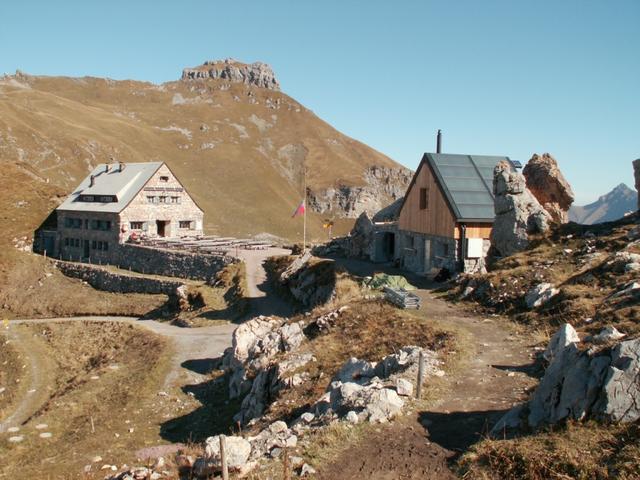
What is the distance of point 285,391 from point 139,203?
2050 inches

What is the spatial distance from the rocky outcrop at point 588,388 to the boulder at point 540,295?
9.79 meters

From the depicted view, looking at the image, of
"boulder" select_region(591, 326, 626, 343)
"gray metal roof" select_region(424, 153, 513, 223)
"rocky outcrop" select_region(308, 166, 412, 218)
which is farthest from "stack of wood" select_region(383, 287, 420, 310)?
"rocky outcrop" select_region(308, 166, 412, 218)

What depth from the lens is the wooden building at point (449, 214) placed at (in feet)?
116

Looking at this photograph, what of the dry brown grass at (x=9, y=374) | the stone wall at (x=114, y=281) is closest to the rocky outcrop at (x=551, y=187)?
the stone wall at (x=114, y=281)

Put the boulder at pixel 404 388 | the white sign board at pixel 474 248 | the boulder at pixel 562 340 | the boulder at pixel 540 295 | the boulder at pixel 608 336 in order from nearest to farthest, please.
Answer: the boulder at pixel 608 336 → the boulder at pixel 562 340 → the boulder at pixel 404 388 → the boulder at pixel 540 295 → the white sign board at pixel 474 248

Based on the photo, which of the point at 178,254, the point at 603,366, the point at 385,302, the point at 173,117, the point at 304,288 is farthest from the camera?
the point at 173,117

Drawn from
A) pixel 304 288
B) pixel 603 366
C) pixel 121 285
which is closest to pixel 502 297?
pixel 603 366

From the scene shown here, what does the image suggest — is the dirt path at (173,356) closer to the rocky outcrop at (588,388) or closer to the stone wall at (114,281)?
the stone wall at (114,281)

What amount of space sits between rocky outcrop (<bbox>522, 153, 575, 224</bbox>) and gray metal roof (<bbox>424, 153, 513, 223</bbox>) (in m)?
3.00

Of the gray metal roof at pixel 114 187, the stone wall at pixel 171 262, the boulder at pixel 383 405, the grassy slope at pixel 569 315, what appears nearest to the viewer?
the grassy slope at pixel 569 315

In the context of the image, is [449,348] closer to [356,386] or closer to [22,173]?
[356,386]

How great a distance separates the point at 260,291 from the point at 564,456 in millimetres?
36734

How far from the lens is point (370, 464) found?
12047 millimetres

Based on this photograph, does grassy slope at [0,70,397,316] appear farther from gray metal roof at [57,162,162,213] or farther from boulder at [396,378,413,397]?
boulder at [396,378,413,397]
